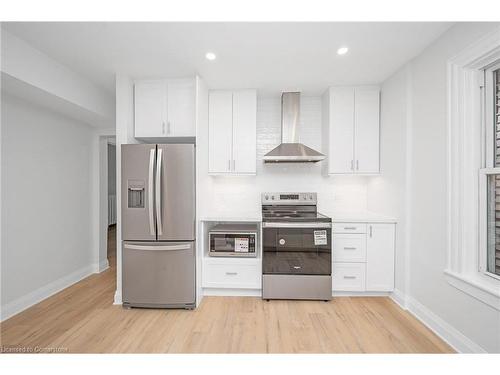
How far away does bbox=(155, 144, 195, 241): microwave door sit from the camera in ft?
7.75

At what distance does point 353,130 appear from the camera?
2.86 meters

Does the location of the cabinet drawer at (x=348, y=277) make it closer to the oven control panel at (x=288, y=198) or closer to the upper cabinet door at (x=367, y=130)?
the oven control panel at (x=288, y=198)

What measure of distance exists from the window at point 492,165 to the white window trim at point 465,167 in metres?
0.03

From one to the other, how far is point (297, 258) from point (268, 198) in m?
0.91

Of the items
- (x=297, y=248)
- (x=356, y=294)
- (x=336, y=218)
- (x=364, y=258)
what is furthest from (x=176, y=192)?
(x=356, y=294)

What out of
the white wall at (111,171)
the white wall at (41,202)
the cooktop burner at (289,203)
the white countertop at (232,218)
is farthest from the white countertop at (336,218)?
the white wall at (111,171)

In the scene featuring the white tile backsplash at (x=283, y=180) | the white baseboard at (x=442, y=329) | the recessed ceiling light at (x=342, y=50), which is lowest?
the white baseboard at (x=442, y=329)

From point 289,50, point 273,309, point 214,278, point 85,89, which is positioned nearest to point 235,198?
point 214,278

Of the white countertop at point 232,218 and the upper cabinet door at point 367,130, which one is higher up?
the upper cabinet door at point 367,130

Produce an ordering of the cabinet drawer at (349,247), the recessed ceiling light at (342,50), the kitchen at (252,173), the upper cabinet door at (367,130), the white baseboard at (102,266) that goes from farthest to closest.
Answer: the white baseboard at (102,266), the upper cabinet door at (367,130), the cabinet drawer at (349,247), the kitchen at (252,173), the recessed ceiling light at (342,50)

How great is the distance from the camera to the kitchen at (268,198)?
6.09 feet

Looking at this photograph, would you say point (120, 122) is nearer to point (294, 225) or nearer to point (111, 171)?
point (294, 225)

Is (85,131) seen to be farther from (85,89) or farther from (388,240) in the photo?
(388,240)

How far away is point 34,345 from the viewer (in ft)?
6.20
